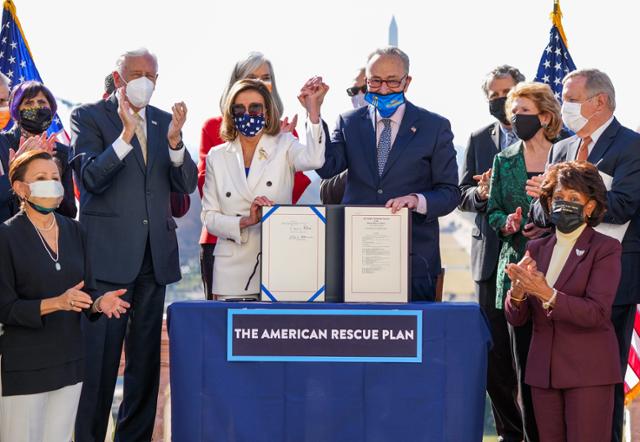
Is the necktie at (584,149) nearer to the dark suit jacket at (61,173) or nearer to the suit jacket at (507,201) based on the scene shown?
the suit jacket at (507,201)

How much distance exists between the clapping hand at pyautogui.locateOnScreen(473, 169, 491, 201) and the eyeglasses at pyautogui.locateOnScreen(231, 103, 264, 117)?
51.2 inches

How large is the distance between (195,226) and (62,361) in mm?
77438

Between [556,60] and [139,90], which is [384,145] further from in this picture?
[556,60]

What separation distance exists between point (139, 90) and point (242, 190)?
0.77 metres

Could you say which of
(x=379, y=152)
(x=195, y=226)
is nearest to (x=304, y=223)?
(x=379, y=152)

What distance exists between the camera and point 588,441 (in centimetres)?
423

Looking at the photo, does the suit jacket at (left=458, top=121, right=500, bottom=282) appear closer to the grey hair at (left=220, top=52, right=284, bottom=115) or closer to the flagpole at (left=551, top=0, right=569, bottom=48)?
the grey hair at (left=220, top=52, right=284, bottom=115)

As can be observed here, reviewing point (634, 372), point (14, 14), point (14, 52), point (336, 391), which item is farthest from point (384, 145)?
point (14, 14)

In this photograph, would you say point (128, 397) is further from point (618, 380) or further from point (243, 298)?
point (618, 380)

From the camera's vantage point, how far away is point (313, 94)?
4.70 metres

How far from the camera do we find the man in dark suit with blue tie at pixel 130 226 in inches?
198

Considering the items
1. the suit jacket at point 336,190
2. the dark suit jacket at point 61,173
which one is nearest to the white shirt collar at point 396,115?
the suit jacket at point 336,190

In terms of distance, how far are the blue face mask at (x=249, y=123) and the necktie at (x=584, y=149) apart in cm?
157

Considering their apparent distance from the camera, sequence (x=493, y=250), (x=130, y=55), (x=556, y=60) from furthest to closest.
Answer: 1. (x=556, y=60)
2. (x=493, y=250)
3. (x=130, y=55)
